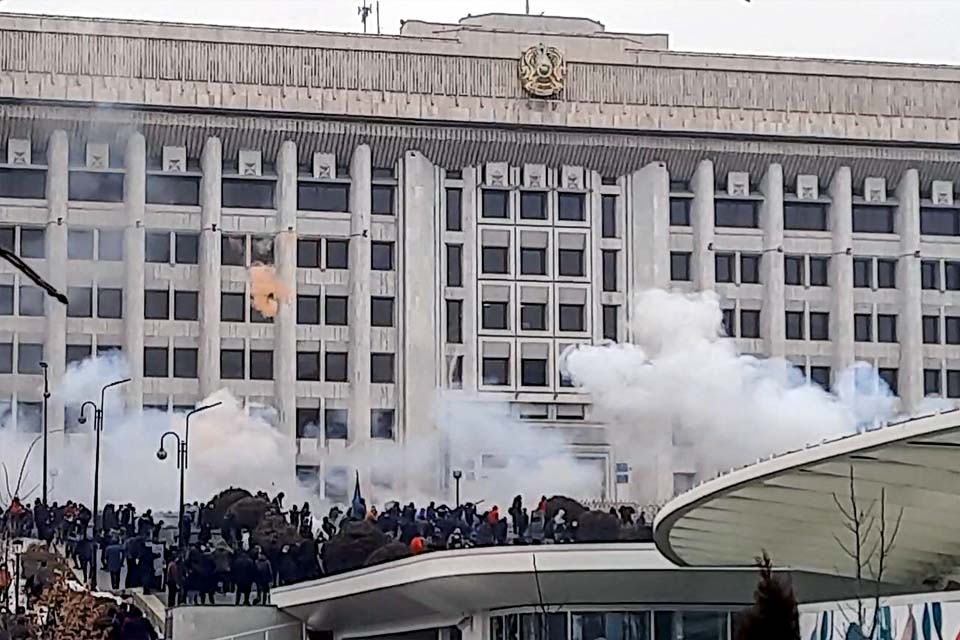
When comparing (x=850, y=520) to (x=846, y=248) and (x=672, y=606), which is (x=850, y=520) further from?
(x=846, y=248)

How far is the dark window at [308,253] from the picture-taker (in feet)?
245

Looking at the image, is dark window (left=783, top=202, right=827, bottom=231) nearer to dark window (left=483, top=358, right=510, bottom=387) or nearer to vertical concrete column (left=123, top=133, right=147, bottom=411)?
dark window (left=483, top=358, right=510, bottom=387)

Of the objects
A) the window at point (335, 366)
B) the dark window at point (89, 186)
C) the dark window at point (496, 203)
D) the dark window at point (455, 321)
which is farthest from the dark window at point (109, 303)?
Answer: the dark window at point (496, 203)

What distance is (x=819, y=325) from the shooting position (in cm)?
7762

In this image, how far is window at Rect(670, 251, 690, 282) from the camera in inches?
3024

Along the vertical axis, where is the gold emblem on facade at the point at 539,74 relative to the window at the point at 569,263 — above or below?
above

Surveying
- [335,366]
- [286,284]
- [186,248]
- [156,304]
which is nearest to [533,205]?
[335,366]

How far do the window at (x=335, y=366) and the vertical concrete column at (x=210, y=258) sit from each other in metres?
Result: 3.51

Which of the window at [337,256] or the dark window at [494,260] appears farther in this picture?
the dark window at [494,260]

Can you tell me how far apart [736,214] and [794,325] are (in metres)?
4.16

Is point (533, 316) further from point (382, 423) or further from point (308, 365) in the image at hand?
point (308, 365)

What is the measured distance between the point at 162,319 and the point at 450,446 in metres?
9.91

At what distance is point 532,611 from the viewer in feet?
124

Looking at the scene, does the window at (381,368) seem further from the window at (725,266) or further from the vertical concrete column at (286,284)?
the window at (725,266)
